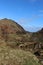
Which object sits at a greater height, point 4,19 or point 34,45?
point 4,19

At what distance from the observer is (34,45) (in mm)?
42719

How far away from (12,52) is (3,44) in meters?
4.13

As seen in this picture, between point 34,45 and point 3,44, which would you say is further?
point 34,45

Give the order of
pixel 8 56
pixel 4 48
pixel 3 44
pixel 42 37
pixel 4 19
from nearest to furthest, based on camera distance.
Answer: pixel 8 56 → pixel 4 48 → pixel 3 44 → pixel 42 37 → pixel 4 19

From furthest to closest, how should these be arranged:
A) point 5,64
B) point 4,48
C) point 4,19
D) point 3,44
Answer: point 4,19
point 3,44
point 4,48
point 5,64

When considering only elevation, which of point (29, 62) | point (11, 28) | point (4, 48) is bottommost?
point (29, 62)

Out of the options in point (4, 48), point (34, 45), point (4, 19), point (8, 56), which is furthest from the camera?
point (4, 19)

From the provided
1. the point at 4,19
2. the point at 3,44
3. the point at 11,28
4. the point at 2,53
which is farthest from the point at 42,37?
the point at 2,53

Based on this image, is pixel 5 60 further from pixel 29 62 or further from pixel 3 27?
pixel 3 27

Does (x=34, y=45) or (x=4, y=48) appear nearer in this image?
(x=4, y=48)

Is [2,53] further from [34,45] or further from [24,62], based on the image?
[34,45]

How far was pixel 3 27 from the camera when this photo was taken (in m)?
61.2

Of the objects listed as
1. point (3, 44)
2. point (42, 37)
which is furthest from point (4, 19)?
point (3, 44)

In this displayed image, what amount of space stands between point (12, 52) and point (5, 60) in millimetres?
3011
